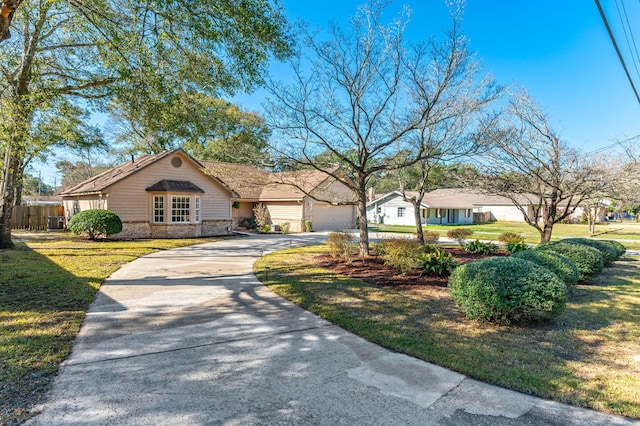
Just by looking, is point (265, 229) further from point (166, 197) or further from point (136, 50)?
point (136, 50)

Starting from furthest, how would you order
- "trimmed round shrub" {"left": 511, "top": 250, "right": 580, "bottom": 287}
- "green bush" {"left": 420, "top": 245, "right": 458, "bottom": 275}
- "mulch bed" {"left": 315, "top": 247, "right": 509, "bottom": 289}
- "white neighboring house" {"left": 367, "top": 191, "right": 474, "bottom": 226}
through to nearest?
"white neighboring house" {"left": 367, "top": 191, "right": 474, "bottom": 226} → "green bush" {"left": 420, "top": 245, "right": 458, "bottom": 275} → "mulch bed" {"left": 315, "top": 247, "right": 509, "bottom": 289} → "trimmed round shrub" {"left": 511, "top": 250, "right": 580, "bottom": 287}

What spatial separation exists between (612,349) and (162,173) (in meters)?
19.1

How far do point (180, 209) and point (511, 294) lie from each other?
56.3 ft

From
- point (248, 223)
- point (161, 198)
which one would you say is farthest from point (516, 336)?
Result: point (248, 223)

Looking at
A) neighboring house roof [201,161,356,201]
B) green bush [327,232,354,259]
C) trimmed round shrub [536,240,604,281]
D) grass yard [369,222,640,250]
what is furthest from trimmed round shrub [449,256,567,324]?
grass yard [369,222,640,250]

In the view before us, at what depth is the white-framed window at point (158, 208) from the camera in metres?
18.1

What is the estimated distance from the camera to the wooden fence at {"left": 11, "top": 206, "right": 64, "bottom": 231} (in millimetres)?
21062

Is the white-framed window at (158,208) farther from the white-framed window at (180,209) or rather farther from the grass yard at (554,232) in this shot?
the grass yard at (554,232)

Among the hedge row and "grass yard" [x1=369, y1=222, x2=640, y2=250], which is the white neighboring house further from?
the hedge row

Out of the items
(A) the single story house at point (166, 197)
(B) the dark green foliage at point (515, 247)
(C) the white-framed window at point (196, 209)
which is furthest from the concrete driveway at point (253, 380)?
(C) the white-framed window at point (196, 209)

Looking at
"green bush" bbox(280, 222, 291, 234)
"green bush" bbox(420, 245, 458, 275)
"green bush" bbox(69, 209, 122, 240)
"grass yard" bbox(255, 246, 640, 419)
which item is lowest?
"grass yard" bbox(255, 246, 640, 419)

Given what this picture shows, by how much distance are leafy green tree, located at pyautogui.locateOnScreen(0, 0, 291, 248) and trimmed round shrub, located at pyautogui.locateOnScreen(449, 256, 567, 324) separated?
6790 millimetres

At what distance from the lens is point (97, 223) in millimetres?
15242

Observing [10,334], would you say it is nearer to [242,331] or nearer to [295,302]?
[242,331]
